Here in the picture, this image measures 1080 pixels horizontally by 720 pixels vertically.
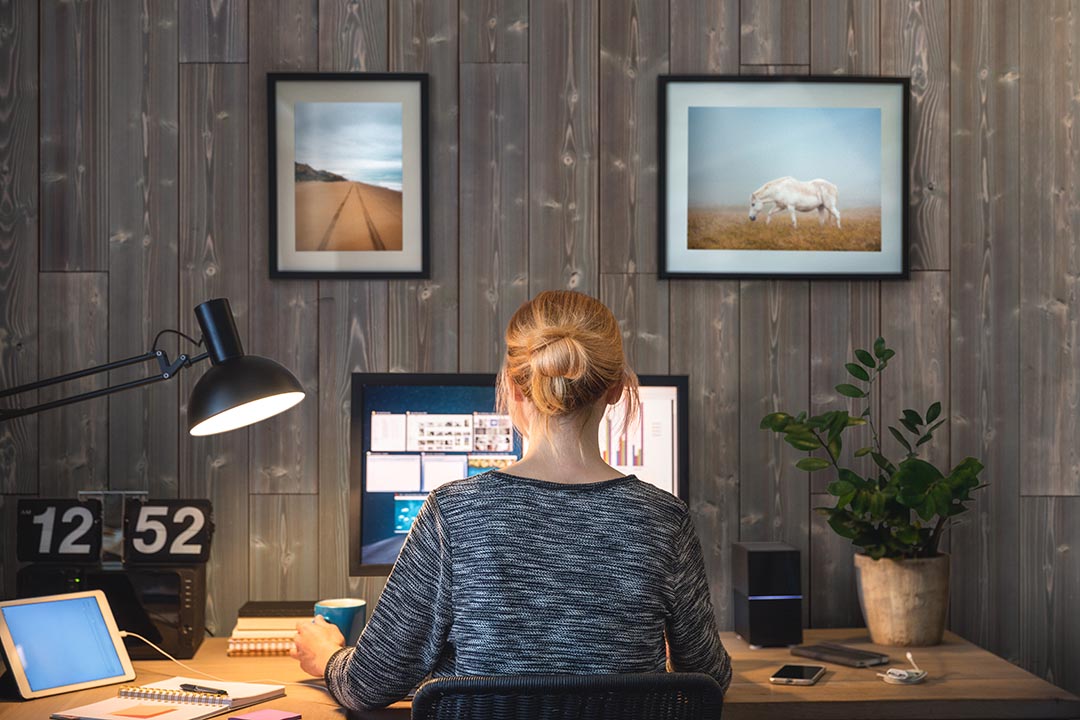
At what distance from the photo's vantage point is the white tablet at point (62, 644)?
186 centimetres

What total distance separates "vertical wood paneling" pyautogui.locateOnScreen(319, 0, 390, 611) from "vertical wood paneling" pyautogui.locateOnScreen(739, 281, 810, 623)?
2.81 feet

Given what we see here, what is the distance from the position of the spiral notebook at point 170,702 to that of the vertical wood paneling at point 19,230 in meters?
0.79

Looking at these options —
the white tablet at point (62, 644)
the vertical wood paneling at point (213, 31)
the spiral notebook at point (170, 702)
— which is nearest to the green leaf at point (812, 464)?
the spiral notebook at point (170, 702)

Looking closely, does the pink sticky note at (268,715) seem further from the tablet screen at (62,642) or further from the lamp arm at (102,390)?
the lamp arm at (102,390)

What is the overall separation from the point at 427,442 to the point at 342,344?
342 millimetres

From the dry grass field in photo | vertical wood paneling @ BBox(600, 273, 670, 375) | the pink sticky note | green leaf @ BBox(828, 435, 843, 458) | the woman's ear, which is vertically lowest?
the pink sticky note

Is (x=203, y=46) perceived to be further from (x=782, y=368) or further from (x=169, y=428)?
(x=782, y=368)

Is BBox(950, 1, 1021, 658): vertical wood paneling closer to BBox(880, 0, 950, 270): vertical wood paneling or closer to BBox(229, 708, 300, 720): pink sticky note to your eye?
BBox(880, 0, 950, 270): vertical wood paneling

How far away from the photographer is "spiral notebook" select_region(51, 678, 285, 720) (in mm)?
1686

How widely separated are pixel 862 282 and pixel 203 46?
5.38 ft

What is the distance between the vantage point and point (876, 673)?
2.01 m

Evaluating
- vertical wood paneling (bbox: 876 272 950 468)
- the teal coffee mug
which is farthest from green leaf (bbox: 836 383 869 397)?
the teal coffee mug

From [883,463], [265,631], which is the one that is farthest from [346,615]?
[883,463]

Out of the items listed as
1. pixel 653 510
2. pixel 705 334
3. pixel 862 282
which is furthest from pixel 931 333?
pixel 653 510
